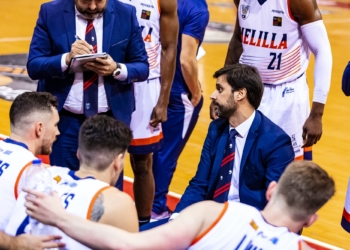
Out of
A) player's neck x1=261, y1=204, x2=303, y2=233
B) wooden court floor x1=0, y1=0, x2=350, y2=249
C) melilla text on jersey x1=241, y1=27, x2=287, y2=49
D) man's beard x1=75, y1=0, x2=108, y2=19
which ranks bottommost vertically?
wooden court floor x1=0, y1=0, x2=350, y2=249

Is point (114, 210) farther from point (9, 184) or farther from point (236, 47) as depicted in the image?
point (236, 47)

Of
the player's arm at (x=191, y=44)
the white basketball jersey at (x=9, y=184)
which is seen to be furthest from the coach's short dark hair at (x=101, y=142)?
the player's arm at (x=191, y=44)

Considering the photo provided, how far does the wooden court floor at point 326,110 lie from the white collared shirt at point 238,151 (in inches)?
64.8

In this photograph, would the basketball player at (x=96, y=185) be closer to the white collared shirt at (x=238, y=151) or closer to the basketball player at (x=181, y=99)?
the white collared shirt at (x=238, y=151)

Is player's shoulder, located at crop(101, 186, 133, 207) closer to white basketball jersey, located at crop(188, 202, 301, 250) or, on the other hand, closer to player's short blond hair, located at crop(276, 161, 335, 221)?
white basketball jersey, located at crop(188, 202, 301, 250)

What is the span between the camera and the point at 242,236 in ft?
9.81

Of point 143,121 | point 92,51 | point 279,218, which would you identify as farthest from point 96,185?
point 143,121

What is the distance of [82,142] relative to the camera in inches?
135

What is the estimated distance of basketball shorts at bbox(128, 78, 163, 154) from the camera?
5520 millimetres

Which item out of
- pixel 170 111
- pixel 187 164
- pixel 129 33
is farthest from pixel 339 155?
pixel 129 33

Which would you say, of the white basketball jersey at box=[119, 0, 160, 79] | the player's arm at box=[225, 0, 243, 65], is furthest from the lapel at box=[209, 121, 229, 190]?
the white basketball jersey at box=[119, 0, 160, 79]

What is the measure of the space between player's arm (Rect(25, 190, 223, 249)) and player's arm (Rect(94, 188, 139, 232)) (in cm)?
22

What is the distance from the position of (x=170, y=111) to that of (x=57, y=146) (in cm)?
143

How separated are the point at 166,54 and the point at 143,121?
1.75 feet
